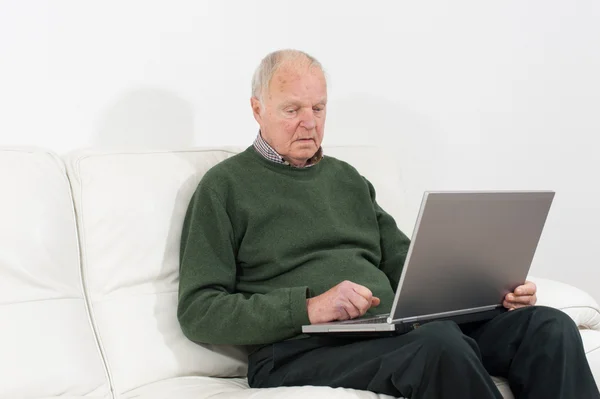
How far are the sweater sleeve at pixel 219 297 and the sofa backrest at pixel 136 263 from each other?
6cm

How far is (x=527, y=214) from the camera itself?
68.7 inches

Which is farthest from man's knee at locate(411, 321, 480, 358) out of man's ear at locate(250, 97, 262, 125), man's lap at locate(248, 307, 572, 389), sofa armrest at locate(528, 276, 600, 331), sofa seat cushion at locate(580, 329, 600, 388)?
man's ear at locate(250, 97, 262, 125)

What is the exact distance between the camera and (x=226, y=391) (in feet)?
5.55

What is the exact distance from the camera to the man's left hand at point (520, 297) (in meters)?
1.86

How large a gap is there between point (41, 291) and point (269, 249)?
48 centimetres

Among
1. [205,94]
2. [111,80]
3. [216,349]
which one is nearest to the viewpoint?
[216,349]

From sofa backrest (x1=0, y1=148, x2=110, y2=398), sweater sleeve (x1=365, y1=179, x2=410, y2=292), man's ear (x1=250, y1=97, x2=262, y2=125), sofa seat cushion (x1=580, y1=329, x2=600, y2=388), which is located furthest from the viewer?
sweater sleeve (x1=365, y1=179, x2=410, y2=292)

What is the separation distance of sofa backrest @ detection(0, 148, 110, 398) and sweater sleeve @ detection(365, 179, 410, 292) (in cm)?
74

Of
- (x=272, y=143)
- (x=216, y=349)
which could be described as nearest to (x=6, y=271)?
(x=216, y=349)

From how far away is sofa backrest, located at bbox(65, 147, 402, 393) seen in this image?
179 centimetres

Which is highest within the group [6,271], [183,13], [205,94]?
[183,13]

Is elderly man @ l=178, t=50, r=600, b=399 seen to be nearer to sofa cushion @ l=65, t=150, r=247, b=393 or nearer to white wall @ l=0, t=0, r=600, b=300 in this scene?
sofa cushion @ l=65, t=150, r=247, b=393

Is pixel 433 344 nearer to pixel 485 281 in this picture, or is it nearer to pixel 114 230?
pixel 485 281

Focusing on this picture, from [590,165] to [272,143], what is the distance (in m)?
1.59
